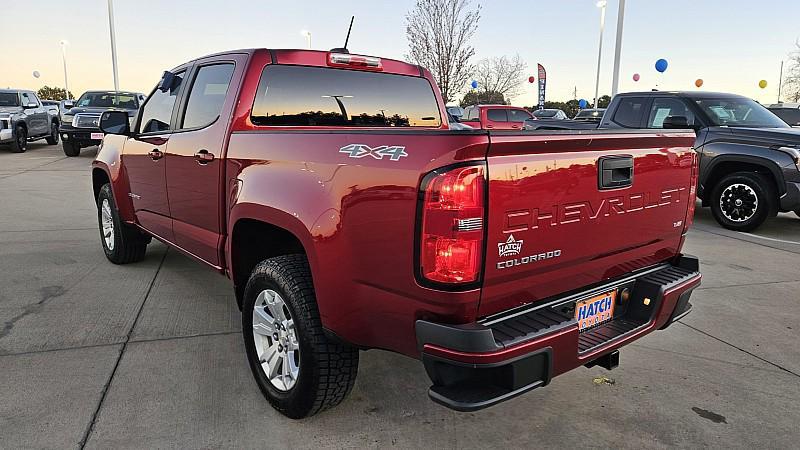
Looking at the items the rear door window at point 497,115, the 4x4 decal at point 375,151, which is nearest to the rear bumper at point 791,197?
the 4x4 decal at point 375,151

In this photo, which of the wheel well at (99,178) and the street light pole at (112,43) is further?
the street light pole at (112,43)

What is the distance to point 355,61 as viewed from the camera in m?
3.65

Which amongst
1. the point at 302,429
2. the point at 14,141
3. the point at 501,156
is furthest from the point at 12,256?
the point at 14,141

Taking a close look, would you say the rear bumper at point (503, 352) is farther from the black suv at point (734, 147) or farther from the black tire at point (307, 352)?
the black suv at point (734, 147)

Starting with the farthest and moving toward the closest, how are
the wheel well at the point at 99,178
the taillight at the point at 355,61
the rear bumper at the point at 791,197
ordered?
1. the rear bumper at the point at 791,197
2. the wheel well at the point at 99,178
3. the taillight at the point at 355,61

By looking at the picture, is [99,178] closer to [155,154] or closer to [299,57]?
[155,154]

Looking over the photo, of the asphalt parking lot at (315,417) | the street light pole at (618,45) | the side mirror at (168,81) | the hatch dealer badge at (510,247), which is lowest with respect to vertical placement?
the asphalt parking lot at (315,417)

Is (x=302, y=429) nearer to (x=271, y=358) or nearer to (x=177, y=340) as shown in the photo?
(x=271, y=358)

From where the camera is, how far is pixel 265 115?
3.29m

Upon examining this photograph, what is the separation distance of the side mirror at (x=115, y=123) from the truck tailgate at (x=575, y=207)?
380 cm

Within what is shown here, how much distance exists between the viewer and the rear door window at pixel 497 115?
60.8 feet

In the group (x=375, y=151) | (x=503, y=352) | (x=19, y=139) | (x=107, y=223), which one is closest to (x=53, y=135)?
(x=19, y=139)

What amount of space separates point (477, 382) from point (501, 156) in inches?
32.6

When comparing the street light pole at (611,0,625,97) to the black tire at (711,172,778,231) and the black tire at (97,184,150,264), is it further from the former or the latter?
the black tire at (97,184,150,264)
